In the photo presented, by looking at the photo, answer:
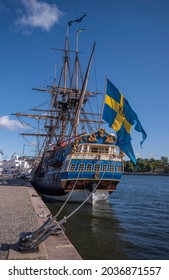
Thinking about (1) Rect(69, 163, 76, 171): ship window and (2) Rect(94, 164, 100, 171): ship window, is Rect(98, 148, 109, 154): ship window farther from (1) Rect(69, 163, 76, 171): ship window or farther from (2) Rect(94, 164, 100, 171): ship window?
(1) Rect(69, 163, 76, 171): ship window

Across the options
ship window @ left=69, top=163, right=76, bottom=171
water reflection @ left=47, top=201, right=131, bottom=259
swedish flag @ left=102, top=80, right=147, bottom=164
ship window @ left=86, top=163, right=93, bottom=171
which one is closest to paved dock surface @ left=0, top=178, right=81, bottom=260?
water reflection @ left=47, top=201, right=131, bottom=259

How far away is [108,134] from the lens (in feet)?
89.8

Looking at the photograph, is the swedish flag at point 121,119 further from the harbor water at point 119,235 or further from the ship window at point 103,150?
the ship window at point 103,150

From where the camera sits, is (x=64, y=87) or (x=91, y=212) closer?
(x=91, y=212)

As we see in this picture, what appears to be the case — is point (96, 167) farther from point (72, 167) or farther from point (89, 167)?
point (72, 167)

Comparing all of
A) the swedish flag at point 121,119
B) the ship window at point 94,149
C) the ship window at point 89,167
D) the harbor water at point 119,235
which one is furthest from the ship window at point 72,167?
the swedish flag at point 121,119

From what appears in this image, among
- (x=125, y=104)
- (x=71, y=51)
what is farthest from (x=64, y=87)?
(x=125, y=104)

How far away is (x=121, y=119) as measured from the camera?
1584 cm

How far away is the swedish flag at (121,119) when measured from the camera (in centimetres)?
1536

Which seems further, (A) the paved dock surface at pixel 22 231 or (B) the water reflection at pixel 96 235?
(B) the water reflection at pixel 96 235

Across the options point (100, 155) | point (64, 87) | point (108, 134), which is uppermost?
point (64, 87)

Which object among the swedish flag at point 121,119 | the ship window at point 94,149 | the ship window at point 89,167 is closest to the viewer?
the swedish flag at point 121,119
